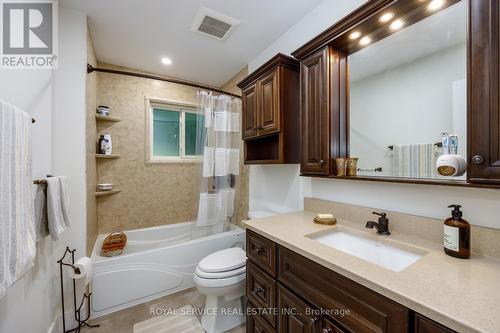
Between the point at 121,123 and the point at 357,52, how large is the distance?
269 centimetres

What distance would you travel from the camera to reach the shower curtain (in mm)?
2260

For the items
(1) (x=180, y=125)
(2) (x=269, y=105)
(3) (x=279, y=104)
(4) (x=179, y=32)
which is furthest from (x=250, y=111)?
(1) (x=180, y=125)

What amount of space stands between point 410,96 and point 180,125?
9.10 ft

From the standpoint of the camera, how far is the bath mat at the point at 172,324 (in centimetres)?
161

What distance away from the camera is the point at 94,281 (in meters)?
1.74

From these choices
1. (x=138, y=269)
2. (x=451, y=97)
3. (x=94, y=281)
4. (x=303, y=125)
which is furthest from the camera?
(x=138, y=269)

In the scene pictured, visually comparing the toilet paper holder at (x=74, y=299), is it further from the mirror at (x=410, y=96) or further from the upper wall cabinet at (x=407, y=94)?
the mirror at (x=410, y=96)

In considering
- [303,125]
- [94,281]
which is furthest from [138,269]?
[303,125]

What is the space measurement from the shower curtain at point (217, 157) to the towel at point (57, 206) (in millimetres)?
1135

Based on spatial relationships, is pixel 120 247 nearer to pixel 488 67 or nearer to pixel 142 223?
pixel 142 223

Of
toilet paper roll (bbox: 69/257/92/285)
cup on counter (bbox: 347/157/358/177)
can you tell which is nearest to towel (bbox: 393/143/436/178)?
cup on counter (bbox: 347/157/358/177)

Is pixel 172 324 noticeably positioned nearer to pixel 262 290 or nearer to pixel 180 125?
pixel 262 290

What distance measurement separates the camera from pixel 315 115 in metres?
1.38

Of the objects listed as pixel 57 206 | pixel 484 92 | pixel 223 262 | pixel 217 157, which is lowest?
pixel 223 262
